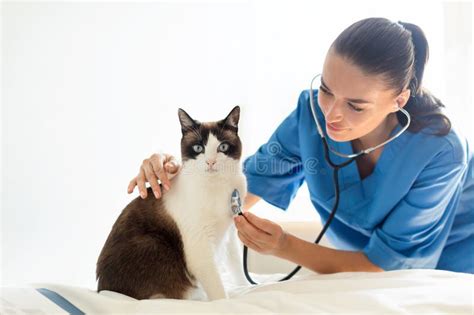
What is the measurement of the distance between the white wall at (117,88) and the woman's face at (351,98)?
2.67ft

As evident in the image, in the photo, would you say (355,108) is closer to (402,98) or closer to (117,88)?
(402,98)

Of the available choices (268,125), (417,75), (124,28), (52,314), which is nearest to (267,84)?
(268,125)

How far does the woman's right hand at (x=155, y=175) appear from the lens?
103cm

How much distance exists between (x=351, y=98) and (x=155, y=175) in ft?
1.58

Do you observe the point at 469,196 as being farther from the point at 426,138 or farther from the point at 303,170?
the point at 303,170

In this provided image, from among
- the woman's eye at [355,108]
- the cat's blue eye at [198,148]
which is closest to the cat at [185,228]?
the cat's blue eye at [198,148]

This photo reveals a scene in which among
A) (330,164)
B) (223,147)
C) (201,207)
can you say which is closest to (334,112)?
(330,164)

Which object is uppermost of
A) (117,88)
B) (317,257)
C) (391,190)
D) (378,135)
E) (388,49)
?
(388,49)

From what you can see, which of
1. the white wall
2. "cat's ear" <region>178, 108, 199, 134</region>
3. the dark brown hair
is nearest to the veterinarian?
the dark brown hair

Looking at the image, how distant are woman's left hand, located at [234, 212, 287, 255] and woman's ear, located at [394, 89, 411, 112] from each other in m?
0.41

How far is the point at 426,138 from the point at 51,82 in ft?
Result: 4.07

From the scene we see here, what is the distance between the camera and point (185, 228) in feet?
3.21

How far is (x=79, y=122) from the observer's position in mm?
1614

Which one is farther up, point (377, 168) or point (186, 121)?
point (186, 121)
